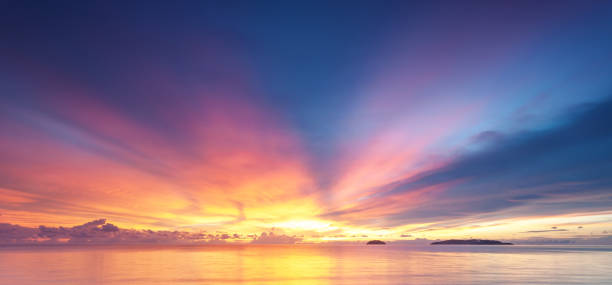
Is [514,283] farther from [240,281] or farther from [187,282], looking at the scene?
[187,282]

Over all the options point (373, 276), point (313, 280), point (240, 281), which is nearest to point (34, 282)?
point (240, 281)

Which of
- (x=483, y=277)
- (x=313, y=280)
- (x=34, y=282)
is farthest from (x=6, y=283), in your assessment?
(x=483, y=277)

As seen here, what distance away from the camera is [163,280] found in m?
40.7

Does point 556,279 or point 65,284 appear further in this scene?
point 556,279

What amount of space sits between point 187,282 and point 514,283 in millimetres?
36512

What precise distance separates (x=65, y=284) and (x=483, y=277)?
49363 millimetres

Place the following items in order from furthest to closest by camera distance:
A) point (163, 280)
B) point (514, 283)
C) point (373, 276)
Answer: point (373, 276) < point (163, 280) < point (514, 283)

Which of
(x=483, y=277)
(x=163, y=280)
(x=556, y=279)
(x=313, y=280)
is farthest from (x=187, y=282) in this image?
(x=556, y=279)

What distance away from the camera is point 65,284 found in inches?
1501

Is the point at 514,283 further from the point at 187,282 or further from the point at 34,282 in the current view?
the point at 34,282

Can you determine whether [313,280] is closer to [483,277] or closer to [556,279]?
[483,277]

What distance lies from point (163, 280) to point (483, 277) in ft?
129

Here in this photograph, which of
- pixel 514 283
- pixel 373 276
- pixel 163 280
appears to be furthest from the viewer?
pixel 373 276

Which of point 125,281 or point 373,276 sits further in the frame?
point 373,276
